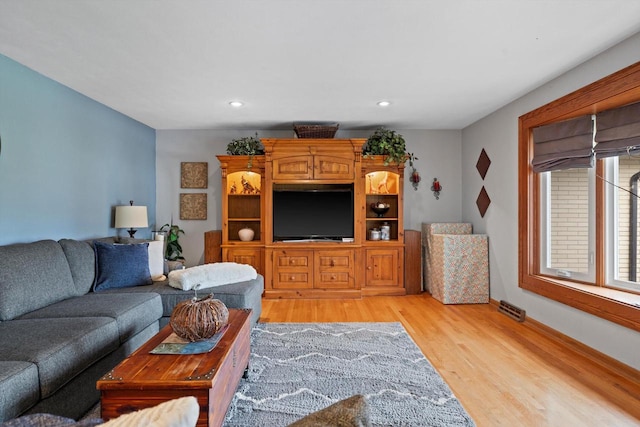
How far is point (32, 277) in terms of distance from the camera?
8.18ft

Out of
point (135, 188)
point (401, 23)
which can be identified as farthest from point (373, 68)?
point (135, 188)

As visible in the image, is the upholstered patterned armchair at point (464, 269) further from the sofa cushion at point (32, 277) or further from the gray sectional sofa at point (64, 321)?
the sofa cushion at point (32, 277)

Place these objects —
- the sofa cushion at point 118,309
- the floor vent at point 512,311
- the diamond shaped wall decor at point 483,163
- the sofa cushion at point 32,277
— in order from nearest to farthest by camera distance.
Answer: the sofa cushion at point 32,277
the sofa cushion at point 118,309
the floor vent at point 512,311
the diamond shaped wall decor at point 483,163

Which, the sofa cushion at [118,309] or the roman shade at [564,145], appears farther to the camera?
the roman shade at [564,145]

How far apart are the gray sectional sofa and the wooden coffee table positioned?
1.35 feet

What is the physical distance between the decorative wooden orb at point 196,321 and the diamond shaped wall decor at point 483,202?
3.88 meters

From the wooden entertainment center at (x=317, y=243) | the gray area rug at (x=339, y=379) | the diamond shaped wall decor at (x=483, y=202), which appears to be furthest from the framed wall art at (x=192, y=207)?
the diamond shaped wall decor at (x=483, y=202)

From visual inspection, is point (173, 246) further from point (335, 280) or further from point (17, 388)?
point (17, 388)

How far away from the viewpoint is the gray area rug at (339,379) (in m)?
2.04

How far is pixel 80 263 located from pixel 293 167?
8.85 feet

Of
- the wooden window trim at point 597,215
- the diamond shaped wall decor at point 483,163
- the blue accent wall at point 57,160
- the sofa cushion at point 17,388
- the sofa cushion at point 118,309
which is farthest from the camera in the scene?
the diamond shaped wall decor at point 483,163

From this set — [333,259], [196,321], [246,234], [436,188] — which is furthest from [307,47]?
[436,188]

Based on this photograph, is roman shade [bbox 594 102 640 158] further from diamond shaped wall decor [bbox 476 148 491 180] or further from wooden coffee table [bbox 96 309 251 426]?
wooden coffee table [bbox 96 309 251 426]

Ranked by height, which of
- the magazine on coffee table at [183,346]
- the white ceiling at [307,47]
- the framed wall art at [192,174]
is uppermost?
the white ceiling at [307,47]
